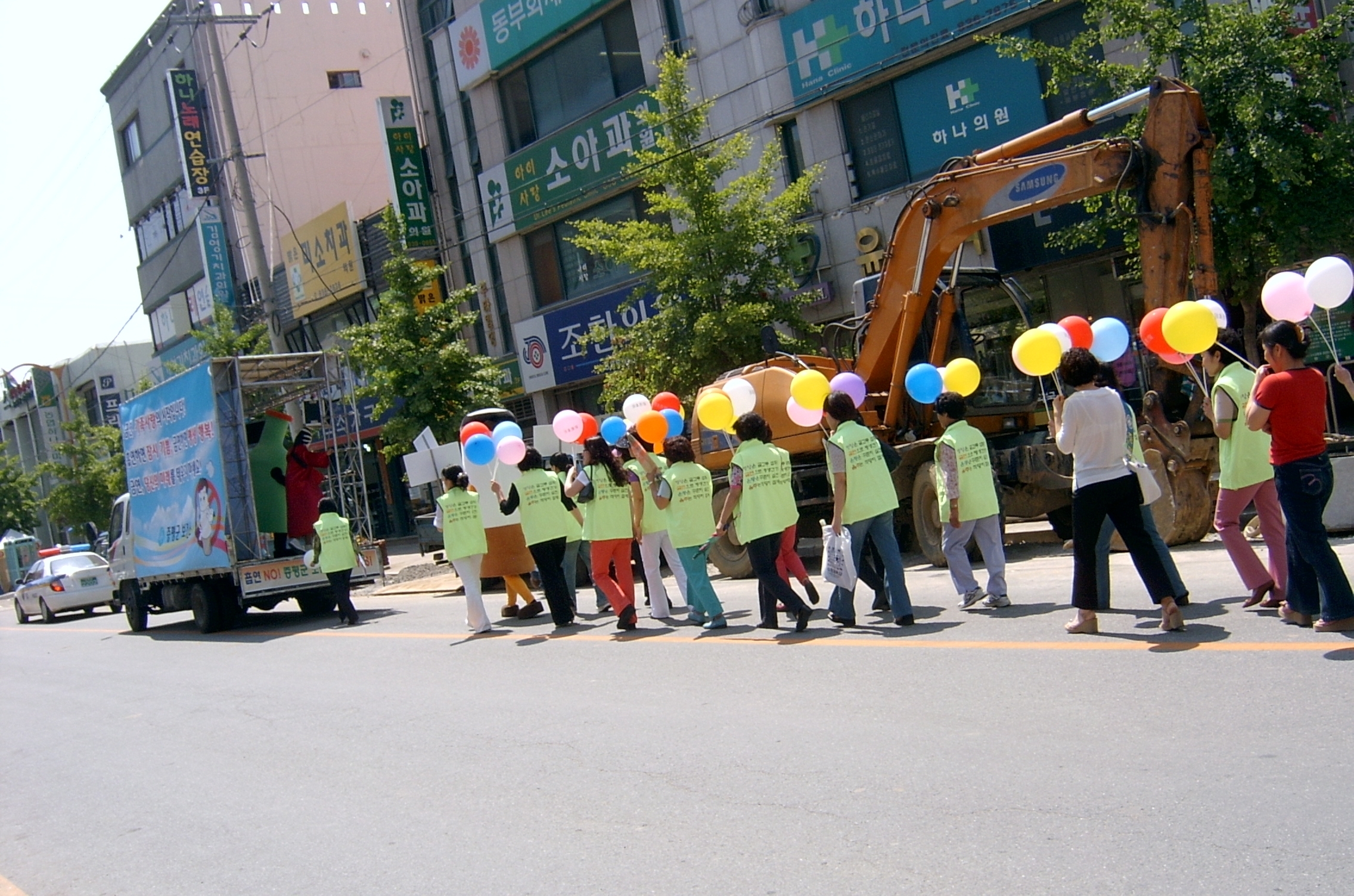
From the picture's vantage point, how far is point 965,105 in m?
18.7

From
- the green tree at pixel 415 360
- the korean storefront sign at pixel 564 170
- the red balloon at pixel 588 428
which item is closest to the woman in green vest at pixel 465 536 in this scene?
the red balloon at pixel 588 428

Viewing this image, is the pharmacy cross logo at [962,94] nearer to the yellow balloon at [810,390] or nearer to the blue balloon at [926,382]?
the blue balloon at [926,382]

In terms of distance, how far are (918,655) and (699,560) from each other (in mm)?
2786

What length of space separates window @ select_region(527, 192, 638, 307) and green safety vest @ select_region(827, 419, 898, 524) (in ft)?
A: 56.0

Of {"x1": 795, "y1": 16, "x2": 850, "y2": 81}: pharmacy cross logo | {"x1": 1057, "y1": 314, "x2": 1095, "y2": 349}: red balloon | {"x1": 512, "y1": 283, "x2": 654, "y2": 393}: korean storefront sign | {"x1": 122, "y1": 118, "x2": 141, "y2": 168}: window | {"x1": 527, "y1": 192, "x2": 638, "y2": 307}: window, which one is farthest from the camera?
{"x1": 122, "y1": 118, "x2": 141, "y2": 168}: window

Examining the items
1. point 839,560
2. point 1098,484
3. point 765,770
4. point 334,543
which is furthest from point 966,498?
point 334,543

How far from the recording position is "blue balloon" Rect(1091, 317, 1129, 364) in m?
8.73

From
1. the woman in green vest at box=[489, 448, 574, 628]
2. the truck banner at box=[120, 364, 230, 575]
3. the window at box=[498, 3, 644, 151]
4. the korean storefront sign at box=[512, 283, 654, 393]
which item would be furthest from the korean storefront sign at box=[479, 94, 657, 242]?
the woman in green vest at box=[489, 448, 574, 628]

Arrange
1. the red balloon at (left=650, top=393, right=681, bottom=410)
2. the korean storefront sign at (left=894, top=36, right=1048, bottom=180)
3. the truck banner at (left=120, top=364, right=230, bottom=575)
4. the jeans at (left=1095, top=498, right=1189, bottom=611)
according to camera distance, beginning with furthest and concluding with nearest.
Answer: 1. the korean storefront sign at (left=894, top=36, right=1048, bottom=180)
2. the truck banner at (left=120, top=364, right=230, bottom=575)
3. the red balloon at (left=650, top=393, right=681, bottom=410)
4. the jeans at (left=1095, top=498, right=1189, bottom=611)

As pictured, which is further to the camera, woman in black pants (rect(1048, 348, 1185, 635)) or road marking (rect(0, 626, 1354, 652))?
woman in black pants (rect(1048, 348, 1185, 635))

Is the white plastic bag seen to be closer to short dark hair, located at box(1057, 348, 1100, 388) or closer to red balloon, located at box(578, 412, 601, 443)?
short dark hair, located at box(1057, 348, 1100, 388)

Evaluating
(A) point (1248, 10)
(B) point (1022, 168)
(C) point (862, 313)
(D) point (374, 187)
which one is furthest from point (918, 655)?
(D) point (374, 187)

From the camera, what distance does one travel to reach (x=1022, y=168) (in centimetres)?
1237

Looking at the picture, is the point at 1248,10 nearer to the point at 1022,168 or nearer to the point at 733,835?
the point at 1022,168
